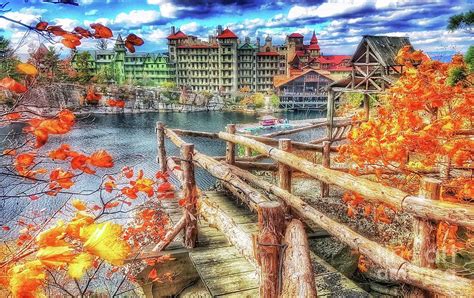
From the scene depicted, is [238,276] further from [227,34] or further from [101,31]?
[227,34]

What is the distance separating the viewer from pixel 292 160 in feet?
12.7

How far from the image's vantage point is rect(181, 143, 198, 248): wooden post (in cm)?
435

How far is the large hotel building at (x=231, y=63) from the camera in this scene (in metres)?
66.2

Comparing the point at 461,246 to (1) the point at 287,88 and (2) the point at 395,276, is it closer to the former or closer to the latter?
(2) the point at 395,276

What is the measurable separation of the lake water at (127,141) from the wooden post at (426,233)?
9.63m

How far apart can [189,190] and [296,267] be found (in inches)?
106

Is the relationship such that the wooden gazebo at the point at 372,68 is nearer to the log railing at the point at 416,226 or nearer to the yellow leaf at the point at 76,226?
the log railing at the point at 416,226

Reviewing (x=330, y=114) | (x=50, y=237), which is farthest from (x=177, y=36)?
(x=50, y=237)

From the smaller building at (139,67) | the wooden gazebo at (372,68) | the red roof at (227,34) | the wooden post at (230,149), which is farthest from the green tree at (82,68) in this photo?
the red roof at (227,34)

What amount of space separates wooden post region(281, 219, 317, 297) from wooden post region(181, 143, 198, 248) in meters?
2.37

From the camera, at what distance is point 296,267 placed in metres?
1.84

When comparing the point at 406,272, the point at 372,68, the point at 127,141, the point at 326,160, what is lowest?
the point at 127,141

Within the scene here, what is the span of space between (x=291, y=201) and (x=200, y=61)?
217ft

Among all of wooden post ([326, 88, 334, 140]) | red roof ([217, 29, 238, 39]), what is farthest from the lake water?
red roof ([217, 29, 238, 39])
